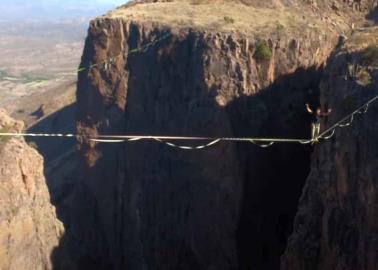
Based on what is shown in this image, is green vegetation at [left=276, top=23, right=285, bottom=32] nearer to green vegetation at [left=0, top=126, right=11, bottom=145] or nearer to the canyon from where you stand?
the canyon

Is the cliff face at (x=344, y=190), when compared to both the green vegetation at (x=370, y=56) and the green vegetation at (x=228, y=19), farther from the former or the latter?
the green vegetation at (x=228, y=19)

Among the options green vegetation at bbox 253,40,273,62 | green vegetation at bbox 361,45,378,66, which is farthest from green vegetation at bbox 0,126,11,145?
green vegetation at bbox 361,45,378,66

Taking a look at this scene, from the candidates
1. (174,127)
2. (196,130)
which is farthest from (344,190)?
(174,127)

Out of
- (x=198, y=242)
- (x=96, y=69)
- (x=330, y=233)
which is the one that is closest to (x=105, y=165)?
(x=96, y=69)

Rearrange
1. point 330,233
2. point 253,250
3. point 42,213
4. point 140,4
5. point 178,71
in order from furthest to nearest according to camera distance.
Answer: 1. point 140,4
2. point 178,71
3. point 253,250
4. point 42,213
5. point 330,233

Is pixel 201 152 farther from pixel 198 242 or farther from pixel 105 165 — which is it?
pixel 105 165

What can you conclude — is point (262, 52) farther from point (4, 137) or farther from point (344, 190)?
point (4, 137)
